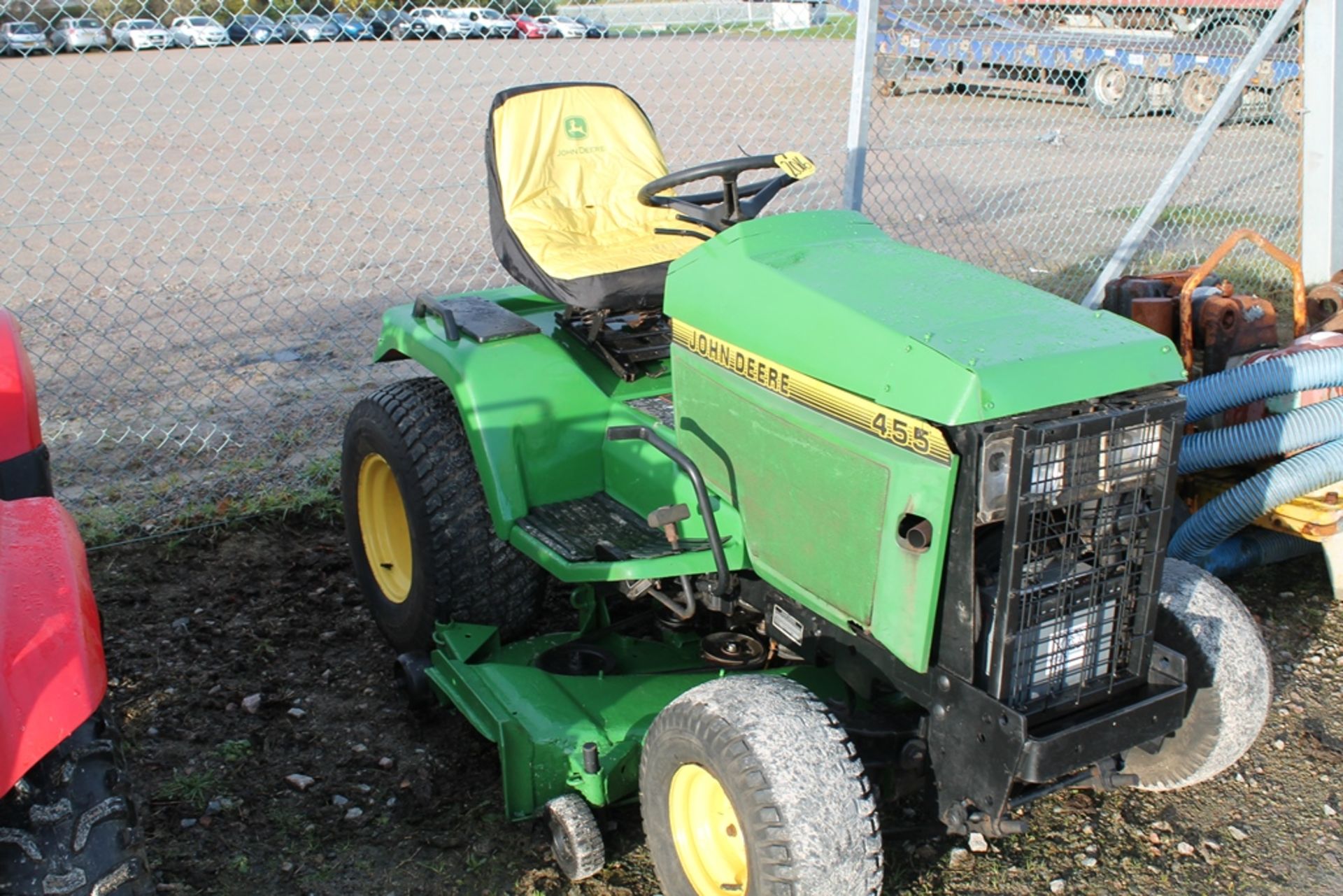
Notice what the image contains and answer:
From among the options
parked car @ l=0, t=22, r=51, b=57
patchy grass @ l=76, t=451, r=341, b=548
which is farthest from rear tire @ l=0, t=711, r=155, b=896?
parked car @ l=0, t=22, r=51, b=57

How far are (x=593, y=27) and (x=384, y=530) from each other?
→ 297 centimetres

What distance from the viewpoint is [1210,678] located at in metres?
2.66

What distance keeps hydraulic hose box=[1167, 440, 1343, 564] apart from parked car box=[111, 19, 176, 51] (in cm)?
388

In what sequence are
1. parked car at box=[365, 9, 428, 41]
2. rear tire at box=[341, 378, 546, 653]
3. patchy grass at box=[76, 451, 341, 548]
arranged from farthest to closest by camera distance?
1. parked car at box=[365, 9, 428, 41]
2. patchy grass at box=[76, 451, 341, 548]
3. rear tire at box=[341, 378, 546, 653]

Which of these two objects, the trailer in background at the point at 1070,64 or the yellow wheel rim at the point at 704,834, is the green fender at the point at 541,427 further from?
the trailer in background at the point at 1070,64

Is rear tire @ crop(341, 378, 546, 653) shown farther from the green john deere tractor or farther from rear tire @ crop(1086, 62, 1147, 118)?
rear tire @ crop(1086, 62, 1147, 118)

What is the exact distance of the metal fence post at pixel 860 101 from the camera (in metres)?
4.42

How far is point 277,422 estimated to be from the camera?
5.07 m

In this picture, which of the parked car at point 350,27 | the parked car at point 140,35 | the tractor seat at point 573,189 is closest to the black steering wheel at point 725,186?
the tractor seat at point 573,189

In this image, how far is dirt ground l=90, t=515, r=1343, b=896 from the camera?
8.90 feet

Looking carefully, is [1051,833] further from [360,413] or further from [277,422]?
[277,422]

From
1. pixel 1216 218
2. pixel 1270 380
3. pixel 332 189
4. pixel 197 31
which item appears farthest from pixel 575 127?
pixel 332 189

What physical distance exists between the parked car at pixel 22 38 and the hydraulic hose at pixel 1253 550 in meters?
4.34

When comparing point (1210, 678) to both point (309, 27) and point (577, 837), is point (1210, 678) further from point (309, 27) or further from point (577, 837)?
point (309, 27)
